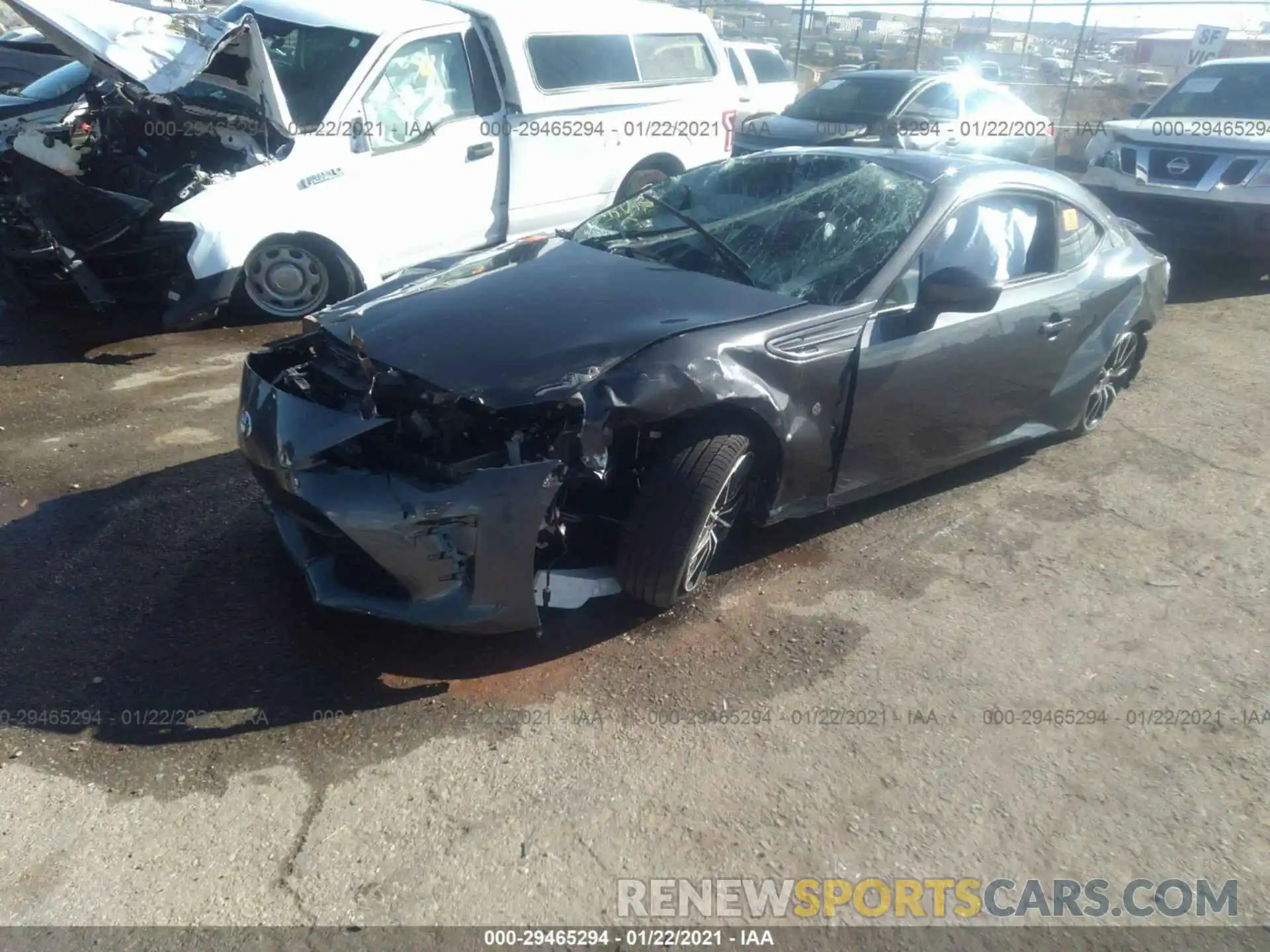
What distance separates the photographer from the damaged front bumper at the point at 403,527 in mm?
2842

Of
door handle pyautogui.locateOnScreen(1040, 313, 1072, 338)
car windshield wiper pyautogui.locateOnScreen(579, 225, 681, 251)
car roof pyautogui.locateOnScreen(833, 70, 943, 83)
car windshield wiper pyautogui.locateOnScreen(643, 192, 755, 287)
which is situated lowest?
car roof pyautogui.locateOnScreen(833, 70, 943, 83)

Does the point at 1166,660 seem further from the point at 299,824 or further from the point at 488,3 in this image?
the point at 488,3

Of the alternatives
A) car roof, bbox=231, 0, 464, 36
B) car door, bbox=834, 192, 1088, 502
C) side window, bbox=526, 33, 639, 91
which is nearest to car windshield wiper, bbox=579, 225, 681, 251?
car door, bbox=834, 192, 1088, 502

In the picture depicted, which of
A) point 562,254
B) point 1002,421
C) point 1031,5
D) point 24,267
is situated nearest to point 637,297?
point 562,254

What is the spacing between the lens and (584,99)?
7391 mm

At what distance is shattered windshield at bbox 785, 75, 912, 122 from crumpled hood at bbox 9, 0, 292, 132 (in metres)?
6.34

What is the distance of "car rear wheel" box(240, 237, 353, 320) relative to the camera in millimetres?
6016

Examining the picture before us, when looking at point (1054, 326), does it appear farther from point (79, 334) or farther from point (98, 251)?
point (79, 334)

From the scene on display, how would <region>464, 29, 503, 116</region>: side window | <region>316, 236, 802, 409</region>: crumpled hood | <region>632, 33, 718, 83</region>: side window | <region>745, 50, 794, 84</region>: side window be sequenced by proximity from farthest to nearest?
<region>745, 50, 794, 84</region>: side window
<region>632, 33, 718, 83</region>: side window
<region>464, 29, 503, 116</region>: side window
<region>316, 236, 802, 409</region>: crumpled hood

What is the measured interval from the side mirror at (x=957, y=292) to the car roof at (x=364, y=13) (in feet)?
14.5

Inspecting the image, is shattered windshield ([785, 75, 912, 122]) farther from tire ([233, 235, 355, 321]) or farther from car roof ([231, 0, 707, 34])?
tire ([233, 235, 355, 321])

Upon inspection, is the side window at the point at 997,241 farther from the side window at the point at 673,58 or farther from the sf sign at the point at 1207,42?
the sf sign at the point at 1207,42

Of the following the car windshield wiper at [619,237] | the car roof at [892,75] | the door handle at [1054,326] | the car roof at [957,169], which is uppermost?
the car roof at [957,169]

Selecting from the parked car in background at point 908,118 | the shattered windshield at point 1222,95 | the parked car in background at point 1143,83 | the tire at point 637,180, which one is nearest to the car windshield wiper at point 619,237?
the tire at point 637,180
